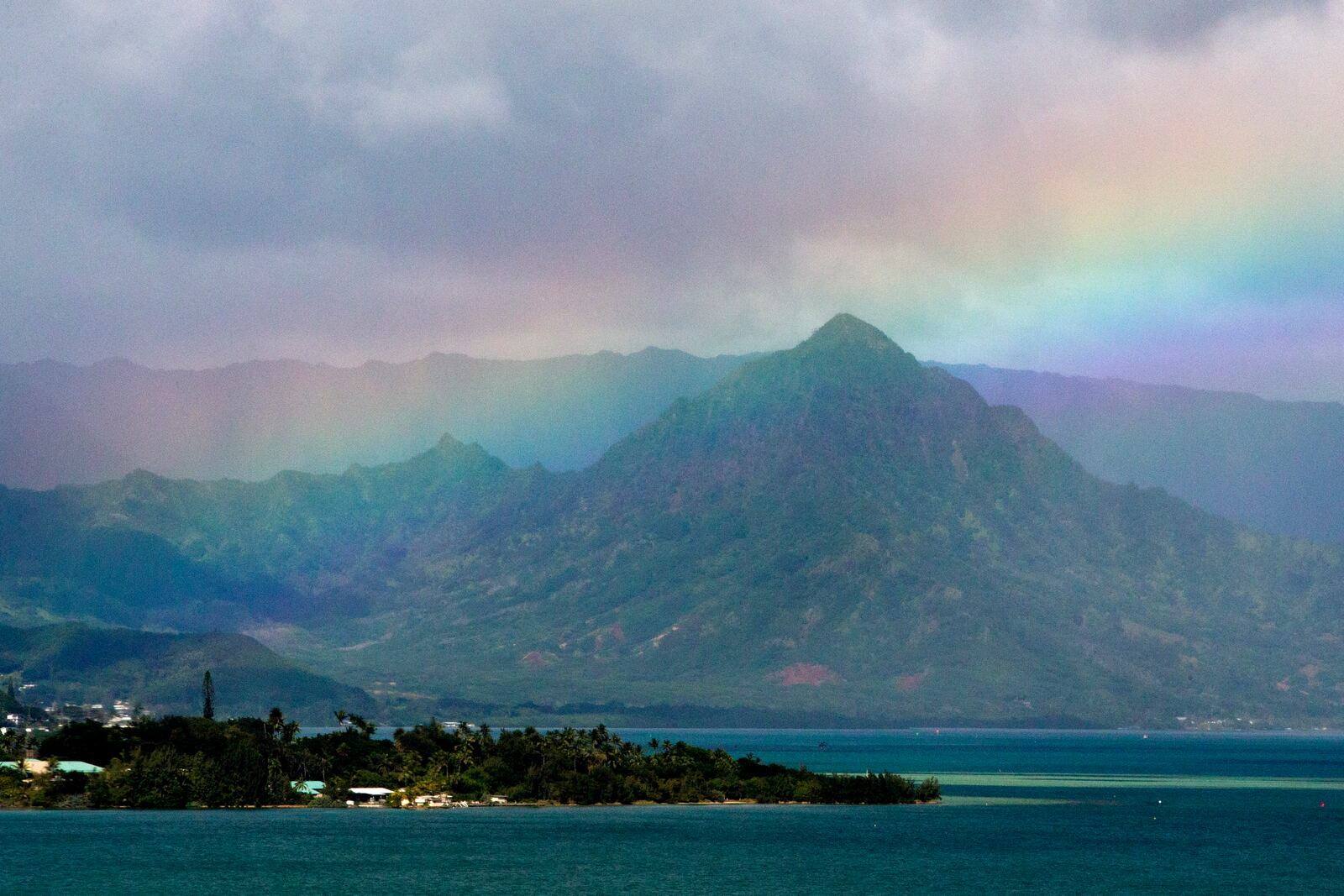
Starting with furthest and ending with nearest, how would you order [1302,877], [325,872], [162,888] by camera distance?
[1302,877]
[325,872]
[162,888]

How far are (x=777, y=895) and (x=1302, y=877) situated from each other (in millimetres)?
62685

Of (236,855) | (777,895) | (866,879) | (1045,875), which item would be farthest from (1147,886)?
(236,855)

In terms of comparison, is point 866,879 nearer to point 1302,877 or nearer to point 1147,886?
point 1147,886

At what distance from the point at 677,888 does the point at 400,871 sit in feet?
99.0

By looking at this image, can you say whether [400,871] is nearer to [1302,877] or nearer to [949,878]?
[949,878]

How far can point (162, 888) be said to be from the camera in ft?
557

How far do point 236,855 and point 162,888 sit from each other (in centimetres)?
2742

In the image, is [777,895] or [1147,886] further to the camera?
[1147,886]

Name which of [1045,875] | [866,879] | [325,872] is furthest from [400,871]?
[1045,875]

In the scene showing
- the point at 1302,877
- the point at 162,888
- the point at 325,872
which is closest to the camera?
the point at 162,888

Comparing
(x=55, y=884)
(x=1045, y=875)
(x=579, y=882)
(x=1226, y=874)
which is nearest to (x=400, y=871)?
(x=579, y=882)

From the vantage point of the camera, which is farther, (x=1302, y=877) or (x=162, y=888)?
(x=1302, y=877)

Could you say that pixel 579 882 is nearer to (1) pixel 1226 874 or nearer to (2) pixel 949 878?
(2) pixel 949 878

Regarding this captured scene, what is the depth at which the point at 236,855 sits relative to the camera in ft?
646
